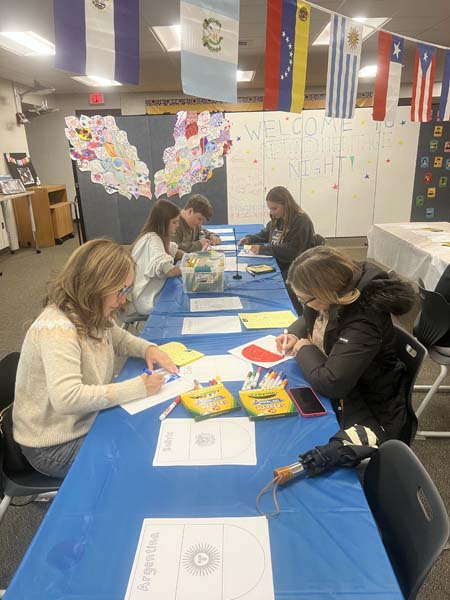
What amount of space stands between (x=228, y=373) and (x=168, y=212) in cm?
147

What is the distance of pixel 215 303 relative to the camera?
2.12 meters

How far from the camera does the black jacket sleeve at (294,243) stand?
10.3 ft

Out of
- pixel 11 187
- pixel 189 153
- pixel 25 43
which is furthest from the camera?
pixel 11 187

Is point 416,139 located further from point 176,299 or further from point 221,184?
point 176,299

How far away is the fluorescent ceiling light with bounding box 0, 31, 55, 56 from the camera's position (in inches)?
180

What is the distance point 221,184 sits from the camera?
20.1ft

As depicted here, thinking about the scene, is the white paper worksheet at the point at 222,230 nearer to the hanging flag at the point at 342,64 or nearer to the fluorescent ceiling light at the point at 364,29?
the hanging flag at the point at 342,64

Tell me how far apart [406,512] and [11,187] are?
21.0ft

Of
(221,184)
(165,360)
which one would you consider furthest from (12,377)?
→ (221,184)

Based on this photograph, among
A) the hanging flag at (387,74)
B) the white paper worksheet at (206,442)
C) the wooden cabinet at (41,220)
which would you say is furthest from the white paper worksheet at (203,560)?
the wooden cabinet at (41,220)

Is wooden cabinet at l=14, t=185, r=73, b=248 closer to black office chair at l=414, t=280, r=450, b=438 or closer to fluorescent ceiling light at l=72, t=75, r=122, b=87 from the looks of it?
fluorescent ceiling light at l=72, t=75, r=122, b=87

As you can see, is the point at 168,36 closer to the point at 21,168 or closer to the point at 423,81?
the point at 423,81

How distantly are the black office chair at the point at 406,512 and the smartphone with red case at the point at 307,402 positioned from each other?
0.19 metres

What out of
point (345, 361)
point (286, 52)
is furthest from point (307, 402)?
point (286, 52)
